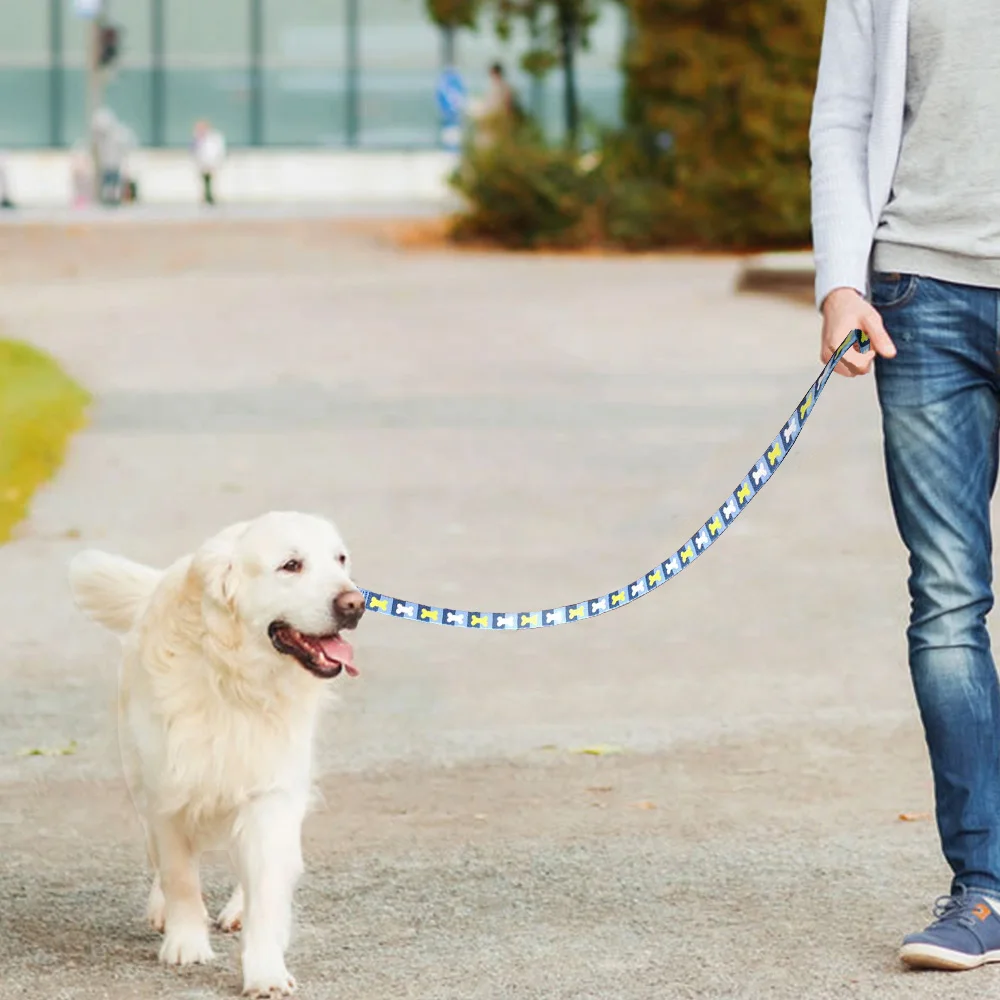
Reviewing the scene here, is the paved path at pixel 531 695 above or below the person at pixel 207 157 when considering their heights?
above

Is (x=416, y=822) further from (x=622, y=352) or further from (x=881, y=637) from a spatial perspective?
(x=622, y=352)

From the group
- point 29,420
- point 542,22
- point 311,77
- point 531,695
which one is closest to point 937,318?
point 531,695

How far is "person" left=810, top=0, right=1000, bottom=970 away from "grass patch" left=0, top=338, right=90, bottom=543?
6.06 metres

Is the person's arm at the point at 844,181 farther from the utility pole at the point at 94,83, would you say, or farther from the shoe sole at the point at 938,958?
the utility pole at the point at 94,83

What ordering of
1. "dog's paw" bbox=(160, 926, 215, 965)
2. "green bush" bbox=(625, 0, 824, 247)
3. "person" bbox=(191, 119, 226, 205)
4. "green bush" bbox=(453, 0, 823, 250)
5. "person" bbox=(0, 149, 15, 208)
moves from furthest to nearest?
"person" bbox=(191, 119, 226, 205), "person" bbox=(0, 149, 15, 208), "green bush" bbox=(453, 0, 823, 250), "green bush" bbox=(625, 0, 824, 247), "dog's paw" bbox=(160, 926, 215, 965)

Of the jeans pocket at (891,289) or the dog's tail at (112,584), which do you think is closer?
the jeans pocket at (891,289)

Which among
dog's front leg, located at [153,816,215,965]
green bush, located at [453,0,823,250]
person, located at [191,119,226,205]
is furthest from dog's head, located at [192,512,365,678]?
person, located at [191,119,226,205]

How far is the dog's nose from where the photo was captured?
425 cm

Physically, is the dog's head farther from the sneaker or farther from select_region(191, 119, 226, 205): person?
select_region(191, 119, 226, 205): person

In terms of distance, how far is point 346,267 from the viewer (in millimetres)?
27516

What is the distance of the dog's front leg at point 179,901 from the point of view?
4.48 meters

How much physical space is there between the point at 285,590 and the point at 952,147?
1.44 metres

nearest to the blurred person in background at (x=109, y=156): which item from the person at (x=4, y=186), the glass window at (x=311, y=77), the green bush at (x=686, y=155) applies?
the person at (x=4, y=186)

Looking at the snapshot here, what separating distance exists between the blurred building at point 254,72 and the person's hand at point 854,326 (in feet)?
159
